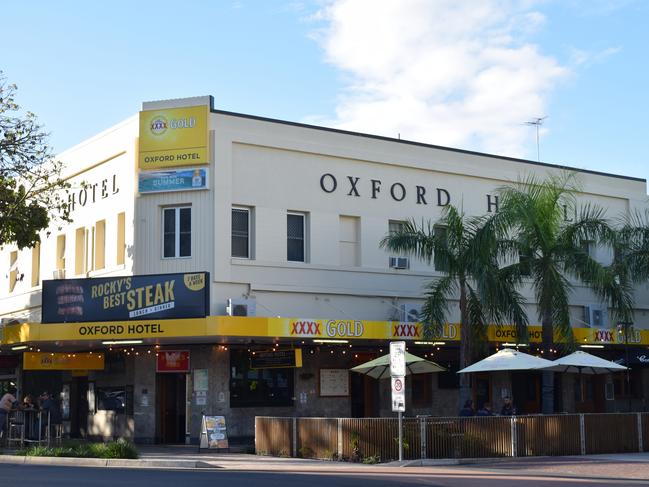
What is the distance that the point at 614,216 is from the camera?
3797cm

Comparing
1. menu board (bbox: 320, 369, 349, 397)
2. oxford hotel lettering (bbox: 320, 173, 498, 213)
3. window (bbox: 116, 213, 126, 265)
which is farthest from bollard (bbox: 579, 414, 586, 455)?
window (bbox: 116, 213, 126, 265)

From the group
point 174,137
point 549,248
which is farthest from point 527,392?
point 174,137

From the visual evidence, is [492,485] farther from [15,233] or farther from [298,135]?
[15,233]

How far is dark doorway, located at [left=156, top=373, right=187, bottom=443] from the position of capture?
30250mm

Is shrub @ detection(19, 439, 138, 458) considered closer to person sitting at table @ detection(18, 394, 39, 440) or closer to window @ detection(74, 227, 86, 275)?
person sitting at table @ detection(18, 394, 39, 440)

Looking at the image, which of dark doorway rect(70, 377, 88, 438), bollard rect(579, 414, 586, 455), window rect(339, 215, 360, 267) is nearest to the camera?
bollard rect(579, 414, 586, 455)

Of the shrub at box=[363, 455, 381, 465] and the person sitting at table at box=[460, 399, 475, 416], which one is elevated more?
the person sitting at table at box=[460, 399, 475, 416]

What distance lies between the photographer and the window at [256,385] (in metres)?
29.5

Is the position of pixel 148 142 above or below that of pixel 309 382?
above

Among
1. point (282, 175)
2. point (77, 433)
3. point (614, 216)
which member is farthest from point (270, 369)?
point (614, 216)

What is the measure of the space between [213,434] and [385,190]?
10197 millimetres

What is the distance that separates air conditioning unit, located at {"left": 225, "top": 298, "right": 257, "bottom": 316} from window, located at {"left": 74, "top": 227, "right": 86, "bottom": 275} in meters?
7.43

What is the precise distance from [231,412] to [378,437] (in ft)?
23.2

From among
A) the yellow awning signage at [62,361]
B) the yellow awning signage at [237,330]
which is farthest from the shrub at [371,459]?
the yellow awning signage at [62,361]
